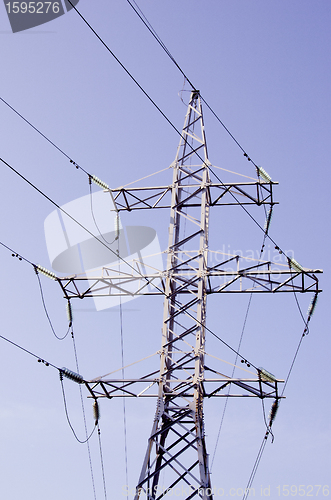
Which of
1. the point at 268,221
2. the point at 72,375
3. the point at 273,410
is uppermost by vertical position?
the point at 268,221

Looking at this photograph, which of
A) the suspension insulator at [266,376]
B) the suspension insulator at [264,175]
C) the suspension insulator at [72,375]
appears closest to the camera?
the suspension insulator at [72,375]

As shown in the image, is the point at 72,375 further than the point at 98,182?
No

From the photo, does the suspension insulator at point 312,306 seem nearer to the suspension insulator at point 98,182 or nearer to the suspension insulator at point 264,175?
the suspension insulator at point 264,175

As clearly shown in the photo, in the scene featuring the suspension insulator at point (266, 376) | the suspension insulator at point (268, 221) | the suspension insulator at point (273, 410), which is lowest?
the suspension insulator at point (273, 410)

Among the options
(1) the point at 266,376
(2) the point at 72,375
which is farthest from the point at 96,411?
(1) the point at 266,376

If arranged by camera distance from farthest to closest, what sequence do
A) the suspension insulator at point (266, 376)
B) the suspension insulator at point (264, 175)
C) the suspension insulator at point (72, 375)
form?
the suspension insulator at point (264, 175) → the suspension insulator at point (266, 376) → the suspension insulator at point (72, 375)

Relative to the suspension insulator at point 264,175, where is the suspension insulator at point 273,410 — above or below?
below

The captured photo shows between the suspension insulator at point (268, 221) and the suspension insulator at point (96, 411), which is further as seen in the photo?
the suspension insulator at point (268, 221)

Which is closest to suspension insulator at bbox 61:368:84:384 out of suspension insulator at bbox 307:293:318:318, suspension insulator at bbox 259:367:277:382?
suspension insulator at bbox 259:367:277:382

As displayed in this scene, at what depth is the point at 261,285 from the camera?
20.2m

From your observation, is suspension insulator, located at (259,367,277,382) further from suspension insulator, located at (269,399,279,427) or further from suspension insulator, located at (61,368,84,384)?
suspension insulator, located at (61,368,84,384)

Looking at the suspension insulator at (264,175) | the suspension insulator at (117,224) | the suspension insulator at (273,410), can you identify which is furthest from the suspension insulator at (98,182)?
the suspension insulator at (273,410)

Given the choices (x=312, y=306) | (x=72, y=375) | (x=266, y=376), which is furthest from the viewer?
(x=312, y=306)

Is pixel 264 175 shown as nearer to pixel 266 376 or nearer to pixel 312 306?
pixel 312 306
